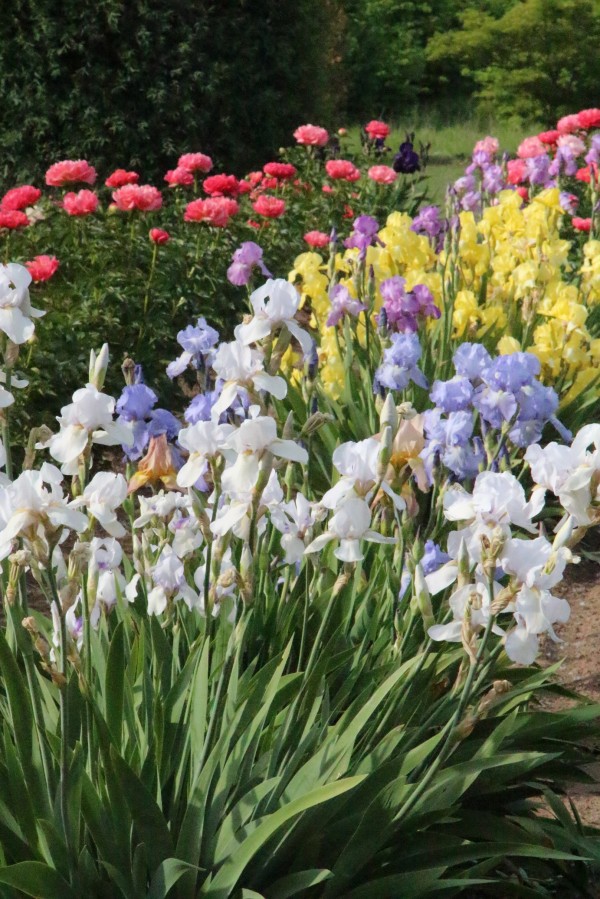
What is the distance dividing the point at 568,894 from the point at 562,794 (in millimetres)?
234

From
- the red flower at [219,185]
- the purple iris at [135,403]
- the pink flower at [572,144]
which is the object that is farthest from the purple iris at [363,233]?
the pink flower at [572,144]

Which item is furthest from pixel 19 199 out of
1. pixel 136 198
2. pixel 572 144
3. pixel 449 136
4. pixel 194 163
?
pixel 449 136

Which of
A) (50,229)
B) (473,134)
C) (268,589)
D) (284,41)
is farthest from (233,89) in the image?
(473,134)

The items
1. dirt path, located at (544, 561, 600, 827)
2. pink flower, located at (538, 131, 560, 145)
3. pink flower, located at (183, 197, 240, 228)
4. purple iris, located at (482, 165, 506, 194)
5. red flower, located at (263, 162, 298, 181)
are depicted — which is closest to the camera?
dirt path, located at (544, 561, 600, 827)

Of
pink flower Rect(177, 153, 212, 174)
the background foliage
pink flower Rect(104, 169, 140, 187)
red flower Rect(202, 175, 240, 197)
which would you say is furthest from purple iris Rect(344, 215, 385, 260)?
the background foliage

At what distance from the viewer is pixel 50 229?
5293mm

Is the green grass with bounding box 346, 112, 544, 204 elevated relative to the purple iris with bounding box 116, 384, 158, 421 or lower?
lower

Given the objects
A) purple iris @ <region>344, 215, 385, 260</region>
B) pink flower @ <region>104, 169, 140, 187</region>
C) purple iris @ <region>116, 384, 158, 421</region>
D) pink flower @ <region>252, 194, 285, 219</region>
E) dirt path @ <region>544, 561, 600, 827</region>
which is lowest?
dirt path @ <region>544, 561, 600, 827</region>

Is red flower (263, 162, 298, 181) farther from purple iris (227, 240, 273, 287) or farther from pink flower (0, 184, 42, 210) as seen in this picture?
purple iris (227, 240, 273, 287)

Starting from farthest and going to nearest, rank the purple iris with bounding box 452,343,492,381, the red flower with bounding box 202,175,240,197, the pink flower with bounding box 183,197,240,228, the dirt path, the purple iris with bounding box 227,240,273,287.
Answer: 1. the red flower with bounding box 202,175,240,197
2. the pink flower with bounding box 183,197,240,228
3. the purple iris with bounding box 227,240,273,287
4. the dirt path
5. the purple iris with bounding box 452,343,492,381

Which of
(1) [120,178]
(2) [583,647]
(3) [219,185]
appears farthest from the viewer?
(3) [219,185]

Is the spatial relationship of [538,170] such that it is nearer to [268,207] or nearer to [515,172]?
[515,172]

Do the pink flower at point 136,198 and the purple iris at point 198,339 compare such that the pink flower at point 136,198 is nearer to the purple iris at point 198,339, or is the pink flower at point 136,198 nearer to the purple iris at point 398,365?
the purple iris at point 398,365

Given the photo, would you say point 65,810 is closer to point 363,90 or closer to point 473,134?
point 473,134
